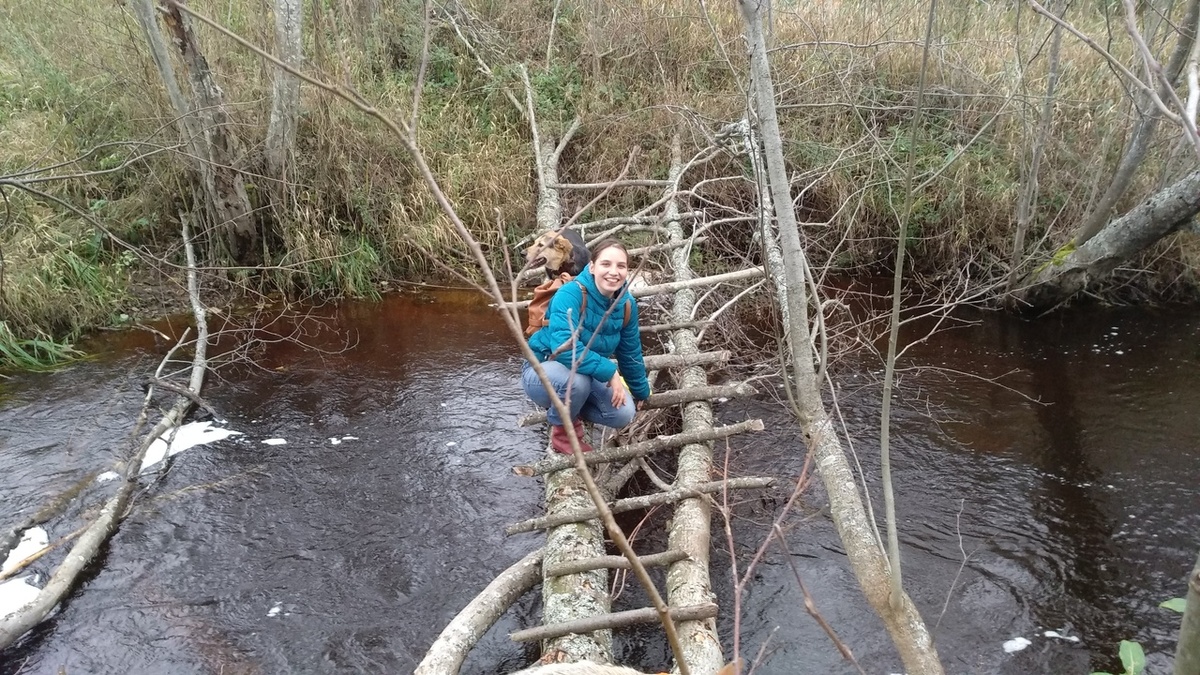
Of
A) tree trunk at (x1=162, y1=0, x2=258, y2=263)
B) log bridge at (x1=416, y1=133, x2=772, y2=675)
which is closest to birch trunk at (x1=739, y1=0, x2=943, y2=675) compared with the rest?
log bridge at (x1=416, y1=133, x2=772, y2=675)

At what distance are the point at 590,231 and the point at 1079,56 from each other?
5535mm

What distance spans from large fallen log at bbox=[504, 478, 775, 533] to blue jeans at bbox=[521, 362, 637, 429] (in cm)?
49

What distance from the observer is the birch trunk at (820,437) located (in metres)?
2.41

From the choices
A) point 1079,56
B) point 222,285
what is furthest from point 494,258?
point 1079,56

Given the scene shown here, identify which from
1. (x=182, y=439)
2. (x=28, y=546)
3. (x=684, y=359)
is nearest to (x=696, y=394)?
(x=684, y=359)

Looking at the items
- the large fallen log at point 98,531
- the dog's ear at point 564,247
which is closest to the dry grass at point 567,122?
the large fallen log at point 98,531

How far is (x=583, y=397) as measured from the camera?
3727 millimetres

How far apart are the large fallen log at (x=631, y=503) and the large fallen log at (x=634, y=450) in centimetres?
26

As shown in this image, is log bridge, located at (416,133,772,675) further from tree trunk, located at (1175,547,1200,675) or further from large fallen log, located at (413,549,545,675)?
tree trunk, located at (1175,547,1200,675)

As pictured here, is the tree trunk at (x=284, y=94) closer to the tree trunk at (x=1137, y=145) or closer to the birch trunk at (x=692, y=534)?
the birch trunk at (x=692, y=534)

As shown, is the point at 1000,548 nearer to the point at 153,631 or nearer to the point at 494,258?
the point at 153,631

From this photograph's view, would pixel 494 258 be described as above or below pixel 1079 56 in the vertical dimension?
below

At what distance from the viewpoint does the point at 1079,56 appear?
778 centimetres

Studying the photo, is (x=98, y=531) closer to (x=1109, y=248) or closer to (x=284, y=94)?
(x=284, y=94)
